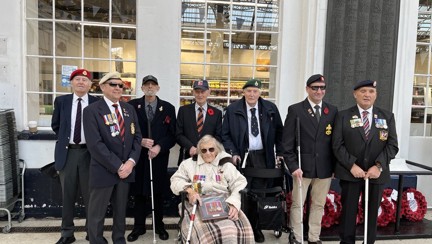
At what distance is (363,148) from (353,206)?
622 millimetres

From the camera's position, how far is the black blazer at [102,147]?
3432mm

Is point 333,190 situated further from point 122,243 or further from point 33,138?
point 33,138

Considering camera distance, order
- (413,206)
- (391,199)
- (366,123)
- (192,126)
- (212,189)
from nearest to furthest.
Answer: (212,189) < (366,123) < (192,126) < (391,199) < (413,206)

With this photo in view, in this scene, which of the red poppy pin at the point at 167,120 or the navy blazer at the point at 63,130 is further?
the red poppy pin at the point at 167,120

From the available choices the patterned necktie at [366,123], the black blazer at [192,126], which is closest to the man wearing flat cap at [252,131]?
the black blazer at [192,126]

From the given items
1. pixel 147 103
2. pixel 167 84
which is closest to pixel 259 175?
pixel 147 103

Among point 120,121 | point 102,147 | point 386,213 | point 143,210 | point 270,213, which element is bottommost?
point 386,213

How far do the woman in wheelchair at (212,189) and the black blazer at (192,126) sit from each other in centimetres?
50

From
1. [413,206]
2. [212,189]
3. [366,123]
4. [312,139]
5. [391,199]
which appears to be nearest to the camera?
[212,189]

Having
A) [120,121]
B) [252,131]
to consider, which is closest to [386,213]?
[252,131]

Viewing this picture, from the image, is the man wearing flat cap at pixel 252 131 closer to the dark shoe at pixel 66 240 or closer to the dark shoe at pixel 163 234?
the dark shoe at pixel 163 234

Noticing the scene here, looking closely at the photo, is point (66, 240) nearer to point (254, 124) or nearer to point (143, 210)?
point (143, 210)

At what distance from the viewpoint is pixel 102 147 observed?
3.42 metres

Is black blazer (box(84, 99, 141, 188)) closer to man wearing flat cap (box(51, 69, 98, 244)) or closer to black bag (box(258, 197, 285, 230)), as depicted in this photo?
man wearing flat cap (box(51, 69, 98, 244))
